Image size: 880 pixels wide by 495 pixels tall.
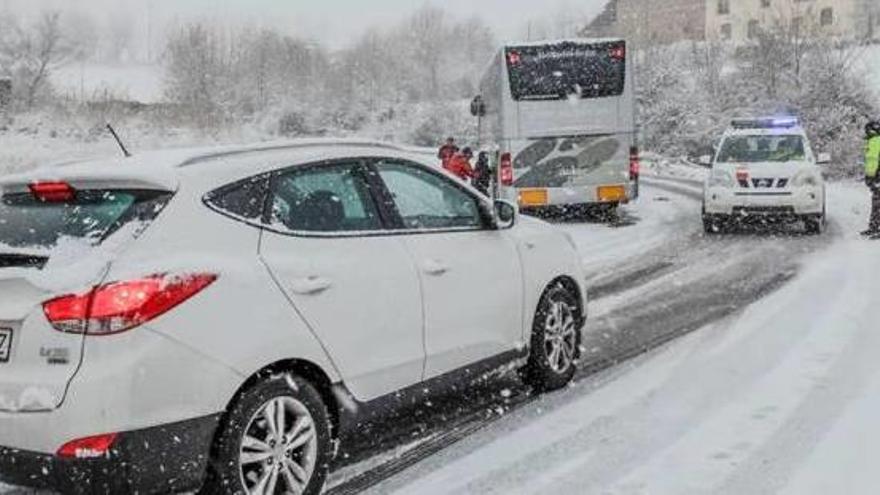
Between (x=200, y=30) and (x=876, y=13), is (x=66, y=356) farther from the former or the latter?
(x=876, y=13)

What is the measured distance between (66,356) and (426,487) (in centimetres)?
179

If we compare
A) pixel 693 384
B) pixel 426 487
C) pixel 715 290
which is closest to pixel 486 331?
pixel 426 487

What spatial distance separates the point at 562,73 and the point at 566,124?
0.90 metres

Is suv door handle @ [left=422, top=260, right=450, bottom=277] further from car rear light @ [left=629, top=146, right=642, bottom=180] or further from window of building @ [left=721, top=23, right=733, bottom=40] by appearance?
window of building @ [left=721, top=23, right=733, bottom=40]

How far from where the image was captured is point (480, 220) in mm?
5695

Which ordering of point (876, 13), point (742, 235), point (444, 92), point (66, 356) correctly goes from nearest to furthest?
1. point (66, 356)
2. point (742, 235)
3. point (444, 92)
4. point (876, 13)

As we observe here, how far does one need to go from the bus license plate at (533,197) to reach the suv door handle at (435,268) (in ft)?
41.5

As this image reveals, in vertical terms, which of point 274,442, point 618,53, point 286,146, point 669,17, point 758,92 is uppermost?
point 669,17

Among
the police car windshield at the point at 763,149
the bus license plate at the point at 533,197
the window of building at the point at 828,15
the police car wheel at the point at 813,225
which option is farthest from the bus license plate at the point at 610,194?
the window of building at the point at 828,15

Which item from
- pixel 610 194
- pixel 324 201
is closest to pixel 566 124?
pixel 610 194

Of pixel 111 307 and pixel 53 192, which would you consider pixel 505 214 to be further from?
pixel 111 307

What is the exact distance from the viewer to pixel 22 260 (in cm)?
388

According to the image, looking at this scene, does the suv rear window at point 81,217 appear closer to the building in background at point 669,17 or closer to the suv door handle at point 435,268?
the suv door handle at point 435,268

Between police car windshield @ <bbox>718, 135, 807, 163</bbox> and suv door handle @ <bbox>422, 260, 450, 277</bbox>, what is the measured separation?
11.7 m
